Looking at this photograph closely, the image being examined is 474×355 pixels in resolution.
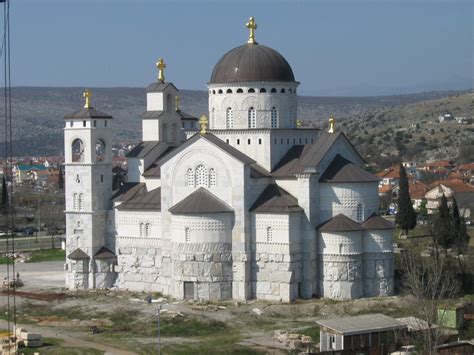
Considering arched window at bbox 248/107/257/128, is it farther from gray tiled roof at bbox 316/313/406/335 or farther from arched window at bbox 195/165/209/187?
gray tiled roof at bbox 316/313/406/335

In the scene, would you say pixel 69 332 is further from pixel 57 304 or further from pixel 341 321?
pixel 341 321

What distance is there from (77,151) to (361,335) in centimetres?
2374

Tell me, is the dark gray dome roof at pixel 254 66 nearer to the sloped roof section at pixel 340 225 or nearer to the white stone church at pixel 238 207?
the white stone church at pixel 238 207

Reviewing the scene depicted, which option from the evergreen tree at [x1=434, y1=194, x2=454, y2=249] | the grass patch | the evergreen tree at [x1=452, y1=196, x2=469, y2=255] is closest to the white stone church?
the evergreen tree at [x1=434, y1=194, x2=454, y2=249]

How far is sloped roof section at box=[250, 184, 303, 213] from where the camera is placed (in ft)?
186

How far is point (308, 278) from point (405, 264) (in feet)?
20.9

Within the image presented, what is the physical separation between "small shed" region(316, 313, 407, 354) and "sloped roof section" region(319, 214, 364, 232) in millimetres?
9351

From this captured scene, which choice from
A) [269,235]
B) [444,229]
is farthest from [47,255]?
[444,229]

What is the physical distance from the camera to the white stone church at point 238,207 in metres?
56.8

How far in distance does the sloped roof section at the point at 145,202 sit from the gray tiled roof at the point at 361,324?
15.8 meters

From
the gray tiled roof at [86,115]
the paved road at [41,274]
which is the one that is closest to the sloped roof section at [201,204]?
the gray tiled roof at [86,115]

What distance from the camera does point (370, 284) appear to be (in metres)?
57.0

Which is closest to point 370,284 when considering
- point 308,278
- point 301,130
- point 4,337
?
point 308,278

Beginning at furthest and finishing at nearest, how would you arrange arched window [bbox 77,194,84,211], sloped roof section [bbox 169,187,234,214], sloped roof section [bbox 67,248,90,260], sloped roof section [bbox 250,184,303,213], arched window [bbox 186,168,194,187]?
arched window [bbox 77,194,84,211] < sloped roof section [bbox 67,248,90,260] < arched window [bbox 186,168,194,187] < sloped roof section [bbox 169,187,234,214] < sloped roof section [bbox 250,184,303,213]
